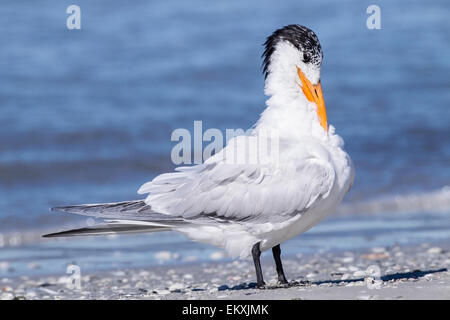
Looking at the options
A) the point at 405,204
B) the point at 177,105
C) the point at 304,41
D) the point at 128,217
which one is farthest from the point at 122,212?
the point at 177,105

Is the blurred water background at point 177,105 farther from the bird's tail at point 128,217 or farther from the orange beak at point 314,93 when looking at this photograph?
the orange beak at point 314,93

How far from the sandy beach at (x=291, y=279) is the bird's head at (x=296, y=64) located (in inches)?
47.4

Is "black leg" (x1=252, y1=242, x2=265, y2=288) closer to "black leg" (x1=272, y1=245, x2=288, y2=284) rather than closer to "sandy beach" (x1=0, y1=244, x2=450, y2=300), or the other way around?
"sandy beach" (x1=0, y1=244, x2=450, y2=300)

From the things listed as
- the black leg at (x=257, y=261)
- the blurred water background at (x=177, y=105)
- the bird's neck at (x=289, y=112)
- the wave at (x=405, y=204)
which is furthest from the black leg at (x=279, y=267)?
the wave at (x=405, y=204)

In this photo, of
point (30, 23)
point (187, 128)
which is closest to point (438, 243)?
point (187, 128)

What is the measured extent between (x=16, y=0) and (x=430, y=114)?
8735 mm

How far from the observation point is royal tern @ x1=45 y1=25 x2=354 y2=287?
5371mm

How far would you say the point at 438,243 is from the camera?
755 centimetres

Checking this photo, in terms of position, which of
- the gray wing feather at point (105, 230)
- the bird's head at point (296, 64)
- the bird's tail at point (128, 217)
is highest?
the bird's head at point (296, 64)

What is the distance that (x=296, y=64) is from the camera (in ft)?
19.0

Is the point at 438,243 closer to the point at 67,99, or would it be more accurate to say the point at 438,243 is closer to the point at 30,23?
the point at 67,99

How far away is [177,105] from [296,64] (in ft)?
23.2

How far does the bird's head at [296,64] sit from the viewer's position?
5715 millimetres

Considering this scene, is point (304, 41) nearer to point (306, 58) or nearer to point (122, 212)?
point (306, 58)
